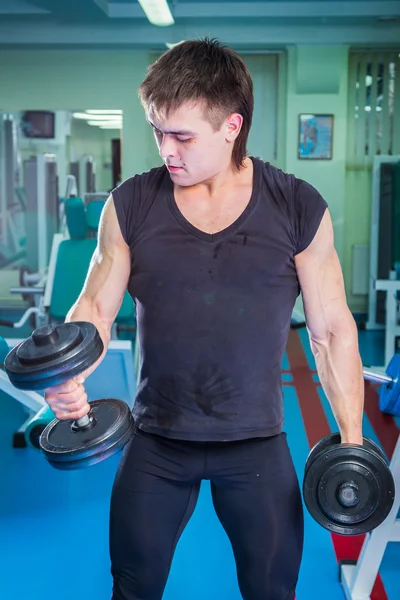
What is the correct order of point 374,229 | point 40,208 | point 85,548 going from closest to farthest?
point 85,548 < point 374,229 < point 40,208

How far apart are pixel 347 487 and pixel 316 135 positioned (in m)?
5.64

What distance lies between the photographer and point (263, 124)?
22.4ft

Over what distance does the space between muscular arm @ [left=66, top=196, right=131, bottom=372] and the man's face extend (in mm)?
154

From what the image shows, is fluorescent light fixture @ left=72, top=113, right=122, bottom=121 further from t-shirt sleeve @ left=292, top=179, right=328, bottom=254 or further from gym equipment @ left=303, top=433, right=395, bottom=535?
gym equipment @ left=303, top=433, right=395, bottom=535

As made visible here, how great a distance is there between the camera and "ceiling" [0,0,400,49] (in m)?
5.82

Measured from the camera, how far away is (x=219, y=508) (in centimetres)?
129

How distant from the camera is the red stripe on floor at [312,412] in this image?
2.36 meters

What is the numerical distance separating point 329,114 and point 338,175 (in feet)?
1.85

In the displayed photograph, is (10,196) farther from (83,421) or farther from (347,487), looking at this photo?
(347,487)

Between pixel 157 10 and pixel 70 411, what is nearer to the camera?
pixel 70 411

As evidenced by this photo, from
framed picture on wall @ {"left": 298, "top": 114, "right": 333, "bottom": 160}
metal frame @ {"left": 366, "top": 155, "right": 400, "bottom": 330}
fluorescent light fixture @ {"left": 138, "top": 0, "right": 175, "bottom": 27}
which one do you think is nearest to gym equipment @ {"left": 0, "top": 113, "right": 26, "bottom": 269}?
fluorescent light fixture @ {"left": 138, "top": 0, "right": 175, "bottom": 27}

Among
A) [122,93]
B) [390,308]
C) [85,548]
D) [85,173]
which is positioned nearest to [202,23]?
[122,93]

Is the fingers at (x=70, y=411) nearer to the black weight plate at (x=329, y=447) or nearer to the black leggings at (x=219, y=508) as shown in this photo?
the black leggings at (x=219, y=508)

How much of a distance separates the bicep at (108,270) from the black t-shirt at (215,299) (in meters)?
0.02
